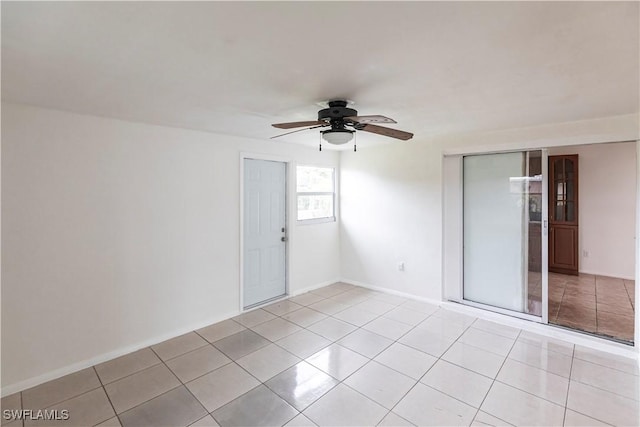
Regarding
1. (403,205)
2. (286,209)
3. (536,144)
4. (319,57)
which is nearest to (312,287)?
(286,209)

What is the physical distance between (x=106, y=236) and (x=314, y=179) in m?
3.05

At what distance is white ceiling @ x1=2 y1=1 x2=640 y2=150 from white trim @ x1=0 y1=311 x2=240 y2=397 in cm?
231

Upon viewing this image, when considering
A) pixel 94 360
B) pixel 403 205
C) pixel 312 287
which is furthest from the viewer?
pixel 312 287


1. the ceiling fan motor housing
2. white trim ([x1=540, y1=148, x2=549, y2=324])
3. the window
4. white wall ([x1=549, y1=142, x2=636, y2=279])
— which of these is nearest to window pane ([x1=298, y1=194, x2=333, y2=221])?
the window

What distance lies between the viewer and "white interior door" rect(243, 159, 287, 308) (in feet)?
13.7

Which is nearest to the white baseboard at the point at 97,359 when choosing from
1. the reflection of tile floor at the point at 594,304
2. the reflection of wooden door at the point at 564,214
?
the reflection of tile floor at the point at 594,304

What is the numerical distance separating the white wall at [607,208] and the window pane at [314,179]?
12.6 feet

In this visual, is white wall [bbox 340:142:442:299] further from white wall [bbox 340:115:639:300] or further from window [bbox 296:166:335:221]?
window [bbox 296:166:335:221]

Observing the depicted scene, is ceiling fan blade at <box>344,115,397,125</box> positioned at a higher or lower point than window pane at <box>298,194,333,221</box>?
higher

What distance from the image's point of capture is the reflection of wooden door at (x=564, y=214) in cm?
550

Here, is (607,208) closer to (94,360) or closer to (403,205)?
(403,205)

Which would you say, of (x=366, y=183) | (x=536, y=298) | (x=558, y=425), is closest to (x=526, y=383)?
(x=558, y=425)

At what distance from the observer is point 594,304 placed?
4.07 meters

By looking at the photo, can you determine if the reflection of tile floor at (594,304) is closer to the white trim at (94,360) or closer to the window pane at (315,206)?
the window pane at (315,206)
